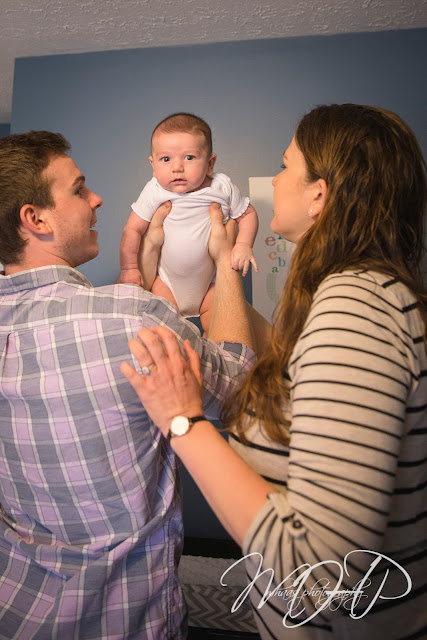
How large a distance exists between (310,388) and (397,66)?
2248 millimetres

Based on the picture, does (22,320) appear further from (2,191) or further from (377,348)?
(377,348)

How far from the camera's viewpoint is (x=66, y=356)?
1002 mm

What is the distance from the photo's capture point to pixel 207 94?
2.46 metres

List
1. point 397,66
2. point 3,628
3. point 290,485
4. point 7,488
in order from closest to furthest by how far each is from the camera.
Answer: point 290,485 < point 3,628 < point 7,488 < point 397,66

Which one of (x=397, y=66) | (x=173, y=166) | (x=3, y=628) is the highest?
(x=397, y=66)

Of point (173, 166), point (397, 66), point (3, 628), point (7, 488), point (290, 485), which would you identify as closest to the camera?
point (290, 485)

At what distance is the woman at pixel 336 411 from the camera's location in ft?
2.13

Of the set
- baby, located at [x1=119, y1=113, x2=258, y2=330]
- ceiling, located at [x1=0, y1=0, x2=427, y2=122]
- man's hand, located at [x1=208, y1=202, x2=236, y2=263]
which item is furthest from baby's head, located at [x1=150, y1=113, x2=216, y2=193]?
ceiling, located at [x1=0, y1=0, x2=427, y2=122]

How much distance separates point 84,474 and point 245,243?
0.92 m

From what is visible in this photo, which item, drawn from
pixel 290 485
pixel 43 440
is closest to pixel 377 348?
pixel 290 485

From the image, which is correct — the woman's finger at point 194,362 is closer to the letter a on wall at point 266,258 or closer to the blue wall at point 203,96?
the letter a on wall at point 266,258
